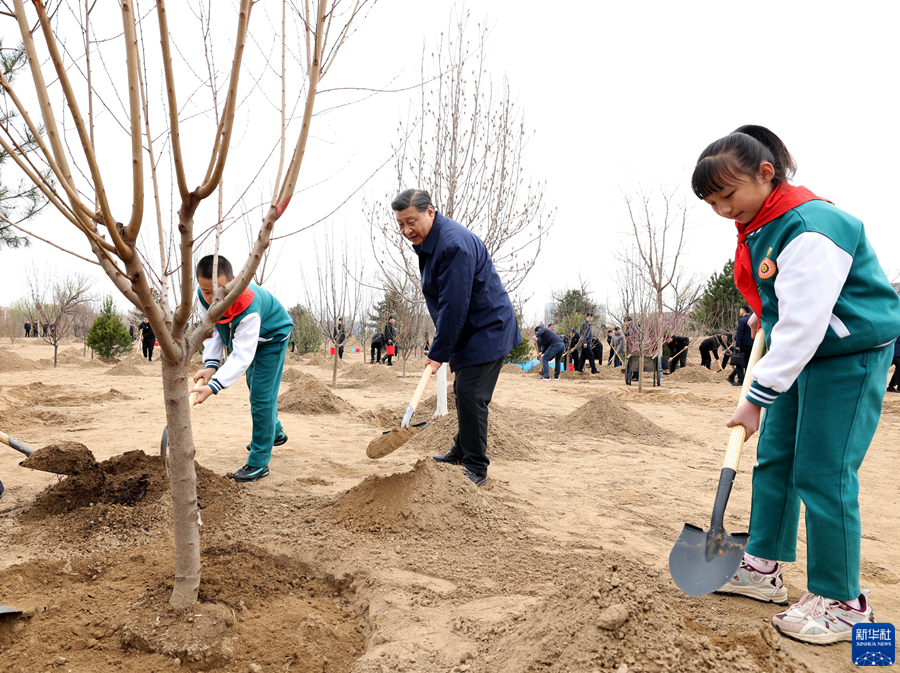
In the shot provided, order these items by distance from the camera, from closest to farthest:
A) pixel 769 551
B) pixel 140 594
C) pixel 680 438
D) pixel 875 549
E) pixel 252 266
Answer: pixel 252 266 < pixel 140 594 < pixel 769 551 < pixel 875 549 < pixel 680 438

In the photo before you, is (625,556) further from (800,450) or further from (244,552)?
(244,552)

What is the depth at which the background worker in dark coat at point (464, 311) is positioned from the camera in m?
3.37

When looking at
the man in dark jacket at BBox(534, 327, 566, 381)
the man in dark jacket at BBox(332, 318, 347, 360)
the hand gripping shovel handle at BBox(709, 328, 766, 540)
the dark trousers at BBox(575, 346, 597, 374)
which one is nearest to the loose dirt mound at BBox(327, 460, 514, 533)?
the hand gripping shovel handle at BBox(709, 328, 766, 540)

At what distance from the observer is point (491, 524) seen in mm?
2889

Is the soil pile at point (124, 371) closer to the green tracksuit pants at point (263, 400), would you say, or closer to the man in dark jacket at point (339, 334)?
the man in dark jacket at point (339, 334)

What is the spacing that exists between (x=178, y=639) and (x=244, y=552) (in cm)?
66

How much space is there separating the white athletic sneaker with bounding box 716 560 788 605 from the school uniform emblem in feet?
3.74

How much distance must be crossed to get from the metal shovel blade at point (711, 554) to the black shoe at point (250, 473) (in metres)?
2.84

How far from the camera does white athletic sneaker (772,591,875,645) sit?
5.73ft

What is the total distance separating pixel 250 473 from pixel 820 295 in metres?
3.47

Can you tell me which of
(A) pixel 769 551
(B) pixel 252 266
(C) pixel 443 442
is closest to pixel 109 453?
(C) pixel 443 442

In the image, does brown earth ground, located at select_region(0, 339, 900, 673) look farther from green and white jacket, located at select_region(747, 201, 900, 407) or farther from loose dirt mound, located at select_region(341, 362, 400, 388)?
loose dirt mound, located at select_region(341, 362, 400, 388)

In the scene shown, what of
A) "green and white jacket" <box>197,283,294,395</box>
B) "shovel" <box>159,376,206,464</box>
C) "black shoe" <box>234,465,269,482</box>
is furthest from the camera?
"black shoe" <box>234,465,269,482</box>

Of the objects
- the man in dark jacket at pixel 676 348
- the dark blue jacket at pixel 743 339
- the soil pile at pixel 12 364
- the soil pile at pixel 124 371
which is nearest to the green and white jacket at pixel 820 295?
the dark blue jacket at pixel 743 339
